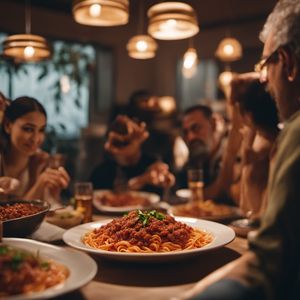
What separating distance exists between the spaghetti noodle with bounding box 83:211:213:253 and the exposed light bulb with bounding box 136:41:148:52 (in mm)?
1698

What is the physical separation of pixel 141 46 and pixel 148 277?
2.08 metres

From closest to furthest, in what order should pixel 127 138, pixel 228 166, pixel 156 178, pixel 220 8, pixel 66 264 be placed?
pixel 66 264, pixel 228 166, pixel 156 178, pixel 127 138, pixel 220 8

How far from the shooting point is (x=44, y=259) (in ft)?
4.58

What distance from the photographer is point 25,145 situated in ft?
7.47

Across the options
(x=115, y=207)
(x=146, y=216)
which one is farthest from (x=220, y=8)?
(x=146, y=216)

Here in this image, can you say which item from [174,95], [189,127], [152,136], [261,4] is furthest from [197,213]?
[174,95]

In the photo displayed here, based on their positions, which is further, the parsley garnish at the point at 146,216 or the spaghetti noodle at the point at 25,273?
the parsley garnish at the point at 146,216

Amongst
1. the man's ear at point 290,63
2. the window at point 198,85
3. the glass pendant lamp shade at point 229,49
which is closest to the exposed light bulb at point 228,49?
the glass pendant lamp shade at point 229,49

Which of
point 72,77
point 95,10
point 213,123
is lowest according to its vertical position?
point 213,123

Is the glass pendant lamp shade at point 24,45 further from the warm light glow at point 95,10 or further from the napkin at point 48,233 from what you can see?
the napkin at point 48,233

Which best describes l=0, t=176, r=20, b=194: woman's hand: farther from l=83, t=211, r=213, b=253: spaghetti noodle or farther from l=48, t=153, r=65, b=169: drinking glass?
l=83, t=211, r=213, b=253: spaghetti noodle

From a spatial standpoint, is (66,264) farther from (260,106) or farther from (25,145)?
(260,106)

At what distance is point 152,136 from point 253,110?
13.2 ft

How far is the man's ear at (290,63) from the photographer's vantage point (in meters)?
1.26
